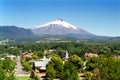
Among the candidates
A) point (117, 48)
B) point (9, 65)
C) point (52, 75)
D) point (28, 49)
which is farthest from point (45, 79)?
point (28, 49)

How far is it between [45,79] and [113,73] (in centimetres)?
1961

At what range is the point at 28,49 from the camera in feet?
574

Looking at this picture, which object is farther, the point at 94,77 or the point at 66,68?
the point at 66,68

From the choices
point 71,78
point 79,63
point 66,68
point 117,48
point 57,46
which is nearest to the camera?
point 71,78

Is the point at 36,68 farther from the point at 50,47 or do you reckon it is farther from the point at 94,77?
the point at 50,47

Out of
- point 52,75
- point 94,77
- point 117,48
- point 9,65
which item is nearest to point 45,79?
point 52,75

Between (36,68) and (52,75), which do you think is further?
(36,68)

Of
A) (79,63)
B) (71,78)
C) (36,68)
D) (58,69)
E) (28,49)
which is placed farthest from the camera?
(28,49)

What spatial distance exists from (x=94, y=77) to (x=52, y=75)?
14.1 meters

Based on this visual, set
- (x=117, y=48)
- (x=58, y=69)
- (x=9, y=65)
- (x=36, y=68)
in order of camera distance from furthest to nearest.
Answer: (x=117, y=48) → (x=36, y=68) → (x=9, y=65) → (x=58, y=69)

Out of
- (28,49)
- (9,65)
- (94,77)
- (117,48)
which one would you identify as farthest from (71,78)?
(28,49)

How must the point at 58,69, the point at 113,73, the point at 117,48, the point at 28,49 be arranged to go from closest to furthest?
the point at 113,73 < the point at 58,69 < the point at 117,48 < the point at 28,49

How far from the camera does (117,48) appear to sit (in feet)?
490

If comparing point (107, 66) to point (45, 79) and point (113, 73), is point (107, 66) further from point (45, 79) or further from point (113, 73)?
point (45, 79)
